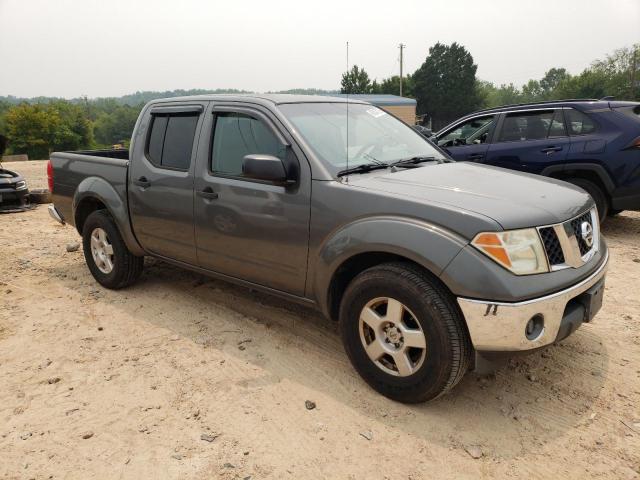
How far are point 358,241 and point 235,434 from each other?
1.28m

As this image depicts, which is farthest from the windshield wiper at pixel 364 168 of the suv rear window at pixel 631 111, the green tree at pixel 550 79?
the green tree at pixel 550 79

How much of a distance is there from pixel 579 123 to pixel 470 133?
1547 mm

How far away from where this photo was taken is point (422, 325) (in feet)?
8.78

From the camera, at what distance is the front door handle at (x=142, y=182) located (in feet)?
14.0

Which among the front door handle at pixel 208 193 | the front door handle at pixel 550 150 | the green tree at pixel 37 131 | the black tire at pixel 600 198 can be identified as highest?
the green tree at pixel 37 131

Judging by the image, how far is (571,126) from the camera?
21.9 ft

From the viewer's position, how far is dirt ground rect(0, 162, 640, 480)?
2.49m

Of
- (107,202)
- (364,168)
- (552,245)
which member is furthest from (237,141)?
(552,245)

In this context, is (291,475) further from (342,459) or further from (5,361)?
(5,361)

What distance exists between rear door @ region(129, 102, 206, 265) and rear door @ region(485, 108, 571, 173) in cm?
477

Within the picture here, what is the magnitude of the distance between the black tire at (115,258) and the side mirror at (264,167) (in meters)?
2.21

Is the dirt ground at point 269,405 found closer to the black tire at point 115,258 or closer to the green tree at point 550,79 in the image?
the black tire at point 115,258

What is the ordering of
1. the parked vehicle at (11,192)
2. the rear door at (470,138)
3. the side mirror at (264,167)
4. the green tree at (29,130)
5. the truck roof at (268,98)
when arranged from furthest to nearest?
the green tree at (29,130), the parked vehicle at (11,192), the rear door at (470,138), the truck roof at (268,98), the side mirror at (264,167)

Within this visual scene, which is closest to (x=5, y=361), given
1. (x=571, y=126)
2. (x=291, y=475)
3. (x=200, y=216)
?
(x=200, y=216)
